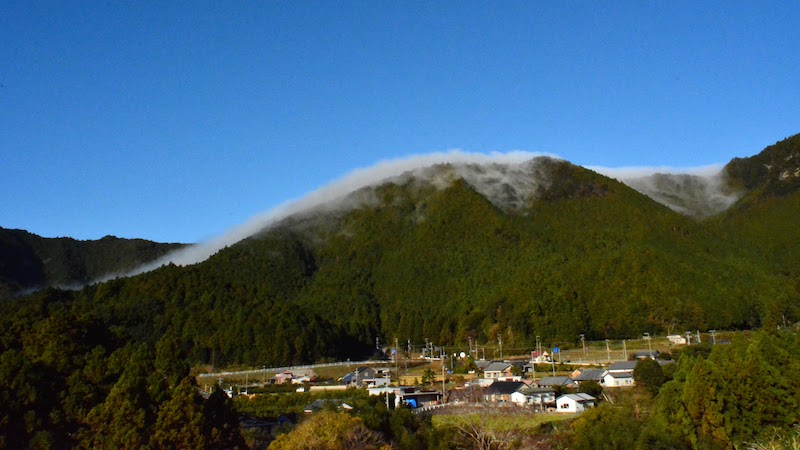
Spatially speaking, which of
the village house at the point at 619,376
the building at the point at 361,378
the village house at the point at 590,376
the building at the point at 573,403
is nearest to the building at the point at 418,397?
the building at the point at 361,378

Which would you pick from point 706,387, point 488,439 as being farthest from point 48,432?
point 706,387

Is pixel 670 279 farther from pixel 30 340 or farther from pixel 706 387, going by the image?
pixel 30 340

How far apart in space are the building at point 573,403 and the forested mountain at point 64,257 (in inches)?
4272

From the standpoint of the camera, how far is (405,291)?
281ft

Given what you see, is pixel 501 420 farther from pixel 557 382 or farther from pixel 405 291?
pixel 405 291

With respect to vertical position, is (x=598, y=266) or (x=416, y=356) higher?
(x=598, y=266)

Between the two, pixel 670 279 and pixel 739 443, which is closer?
pixel 739 443

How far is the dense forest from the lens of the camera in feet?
69.8

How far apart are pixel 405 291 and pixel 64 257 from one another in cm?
8040

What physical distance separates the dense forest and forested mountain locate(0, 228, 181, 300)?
5.46 feet

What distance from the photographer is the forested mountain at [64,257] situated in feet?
411

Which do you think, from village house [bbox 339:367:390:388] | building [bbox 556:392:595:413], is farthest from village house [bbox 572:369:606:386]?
village house [bbox 339:367:390:388]

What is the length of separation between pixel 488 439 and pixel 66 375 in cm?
1403

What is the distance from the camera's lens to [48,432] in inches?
775
